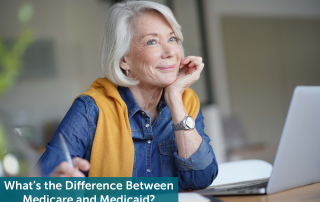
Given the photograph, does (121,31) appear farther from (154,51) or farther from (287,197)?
(287,197)

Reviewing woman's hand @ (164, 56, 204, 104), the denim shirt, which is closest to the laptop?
the denim shirt

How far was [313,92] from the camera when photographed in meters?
0.83

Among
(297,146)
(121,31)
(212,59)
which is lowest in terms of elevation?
(297,146)

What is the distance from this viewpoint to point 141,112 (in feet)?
4.58

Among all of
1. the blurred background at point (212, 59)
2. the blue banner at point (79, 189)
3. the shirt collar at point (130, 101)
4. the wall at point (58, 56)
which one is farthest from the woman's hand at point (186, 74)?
the wall at point (58, 56)

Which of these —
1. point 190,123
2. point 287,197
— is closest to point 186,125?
point 190,123

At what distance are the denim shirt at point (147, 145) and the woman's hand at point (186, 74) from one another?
127 millimetres

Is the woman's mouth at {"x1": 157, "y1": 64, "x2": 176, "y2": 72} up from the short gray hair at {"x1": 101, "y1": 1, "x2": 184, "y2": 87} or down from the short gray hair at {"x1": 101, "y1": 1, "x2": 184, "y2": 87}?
down

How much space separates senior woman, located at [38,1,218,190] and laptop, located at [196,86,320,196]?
1.21 ft

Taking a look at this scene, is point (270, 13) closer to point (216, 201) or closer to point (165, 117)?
point (165, 117)

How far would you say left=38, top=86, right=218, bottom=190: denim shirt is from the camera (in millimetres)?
1209

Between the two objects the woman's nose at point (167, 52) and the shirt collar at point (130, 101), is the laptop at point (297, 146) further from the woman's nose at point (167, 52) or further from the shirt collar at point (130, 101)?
the woman's nose at point (167, 52)

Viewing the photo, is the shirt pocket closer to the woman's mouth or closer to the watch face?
the watch face

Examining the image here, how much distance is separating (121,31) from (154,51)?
7.3 inches
